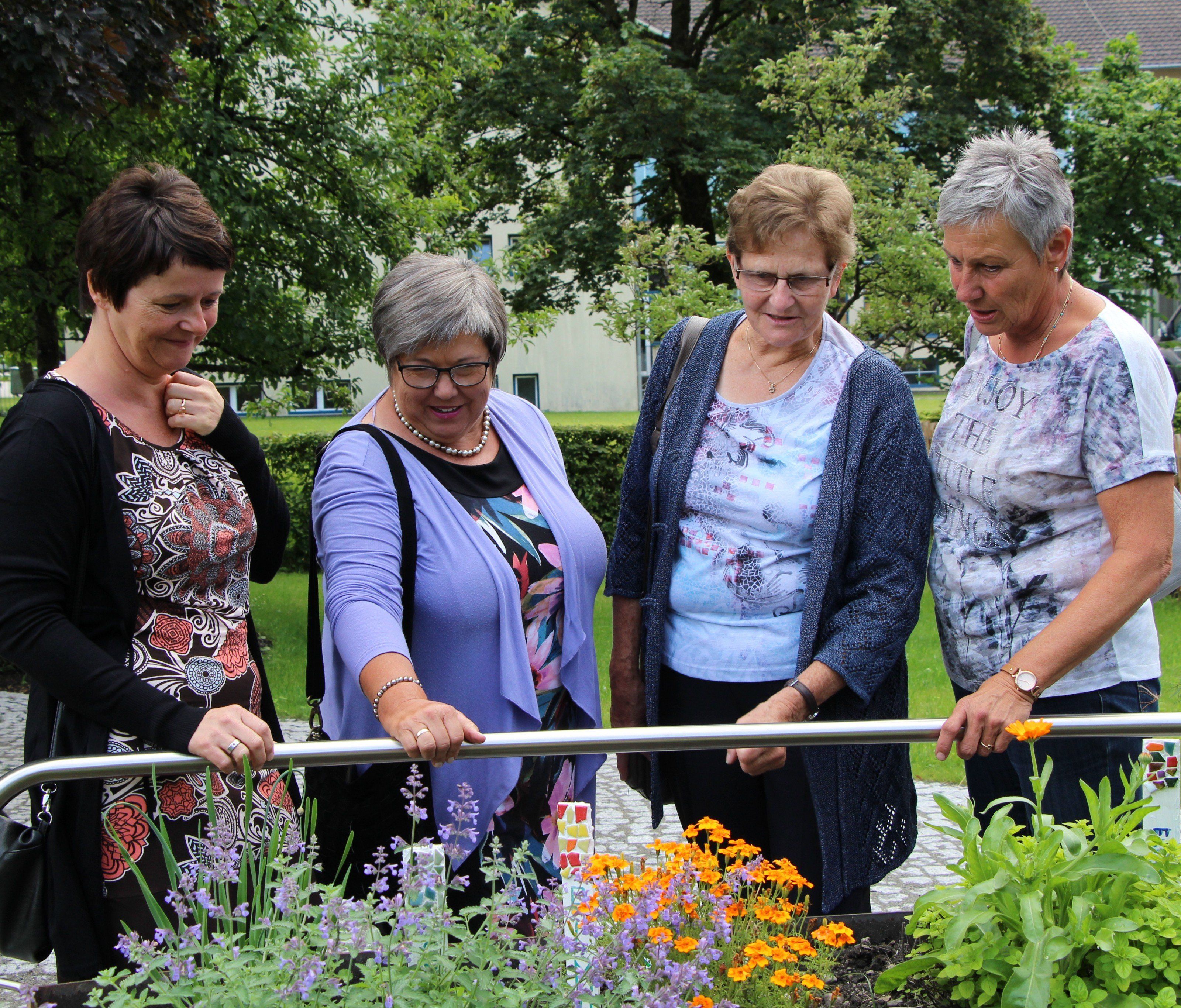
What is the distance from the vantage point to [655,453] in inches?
112

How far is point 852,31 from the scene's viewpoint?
17109mm

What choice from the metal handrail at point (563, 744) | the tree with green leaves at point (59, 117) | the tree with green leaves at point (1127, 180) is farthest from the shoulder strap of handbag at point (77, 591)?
the tree with green leaves at point (1127, 180)

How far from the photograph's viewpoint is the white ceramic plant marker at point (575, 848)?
1917mm

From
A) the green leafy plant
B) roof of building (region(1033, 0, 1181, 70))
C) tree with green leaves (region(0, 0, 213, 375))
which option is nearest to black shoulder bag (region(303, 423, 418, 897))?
the green leafy plant

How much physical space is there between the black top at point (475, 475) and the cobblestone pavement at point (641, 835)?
1.83 meters

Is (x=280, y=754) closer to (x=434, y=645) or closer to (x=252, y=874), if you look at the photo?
(x=252, y=874)

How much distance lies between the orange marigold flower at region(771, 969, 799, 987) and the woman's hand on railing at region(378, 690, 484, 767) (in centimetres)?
58

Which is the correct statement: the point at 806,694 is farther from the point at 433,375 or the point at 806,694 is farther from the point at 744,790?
the point at 433,375

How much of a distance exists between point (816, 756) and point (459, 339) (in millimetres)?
1182

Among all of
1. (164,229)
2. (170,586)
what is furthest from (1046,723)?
(164,229)

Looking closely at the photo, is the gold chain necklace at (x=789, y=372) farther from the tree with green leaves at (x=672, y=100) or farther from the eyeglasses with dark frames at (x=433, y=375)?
the tree with green leaves at (x=672, y=100)

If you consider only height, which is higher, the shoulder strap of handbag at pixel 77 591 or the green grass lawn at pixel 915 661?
the shoulder strap of handbag at pixel 77 591

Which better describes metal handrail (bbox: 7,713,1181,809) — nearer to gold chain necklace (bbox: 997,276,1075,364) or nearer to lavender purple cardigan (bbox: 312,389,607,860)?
lavender purple cardigan (bbox: 312,389,607,860)

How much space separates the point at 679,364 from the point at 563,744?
1283 mm
